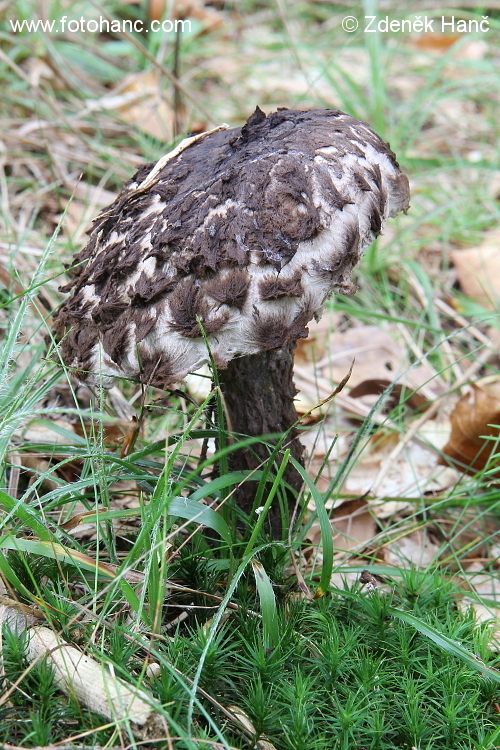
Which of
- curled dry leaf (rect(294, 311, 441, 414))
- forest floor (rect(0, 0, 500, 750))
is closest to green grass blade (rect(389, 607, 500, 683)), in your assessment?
forest floor (rect(0, 0, 500, 750))

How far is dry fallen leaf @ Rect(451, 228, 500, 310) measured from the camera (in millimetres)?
3580

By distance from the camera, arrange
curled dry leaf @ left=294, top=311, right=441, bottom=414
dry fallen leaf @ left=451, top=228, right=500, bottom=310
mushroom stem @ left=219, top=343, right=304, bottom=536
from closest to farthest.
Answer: mushroom stem @ left=219, top=343, right=304, bottom=536 → curled dry leaf @ left=294, top=311, right=441, bottom=414 → dry fallen leaf @ left=451, top=228, right=500, bottom=310

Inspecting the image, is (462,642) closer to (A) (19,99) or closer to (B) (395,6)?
(A) (19,99)

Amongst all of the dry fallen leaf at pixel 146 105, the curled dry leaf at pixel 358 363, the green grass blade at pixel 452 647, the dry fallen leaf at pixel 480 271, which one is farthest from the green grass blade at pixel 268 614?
the dry fallen leaf at pixel 146 105

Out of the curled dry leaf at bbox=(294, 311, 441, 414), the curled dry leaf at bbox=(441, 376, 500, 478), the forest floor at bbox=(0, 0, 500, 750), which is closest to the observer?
the forest floor at bbox=(0, 0, 500, 750)

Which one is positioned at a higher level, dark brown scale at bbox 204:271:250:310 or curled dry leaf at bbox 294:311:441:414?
dark brown scale at bbox 204:271:250:310

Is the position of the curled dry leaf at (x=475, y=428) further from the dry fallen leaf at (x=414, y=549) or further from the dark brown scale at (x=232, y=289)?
the dark brown scale at (x=232, y=289)

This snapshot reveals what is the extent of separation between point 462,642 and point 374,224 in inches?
40.2

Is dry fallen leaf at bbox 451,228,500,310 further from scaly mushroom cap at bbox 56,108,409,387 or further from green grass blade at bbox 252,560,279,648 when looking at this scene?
green grass blade at bbox 252,560,279,648

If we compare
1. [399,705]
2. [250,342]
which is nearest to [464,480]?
[399,705]

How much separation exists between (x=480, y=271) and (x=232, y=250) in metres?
2.25

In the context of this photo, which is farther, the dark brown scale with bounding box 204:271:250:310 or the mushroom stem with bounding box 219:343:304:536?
the mushroom stem with bounding box 219:343:304:536

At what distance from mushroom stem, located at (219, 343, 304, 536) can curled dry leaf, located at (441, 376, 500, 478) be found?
690 mm

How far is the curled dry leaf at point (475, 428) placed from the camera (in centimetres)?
262
